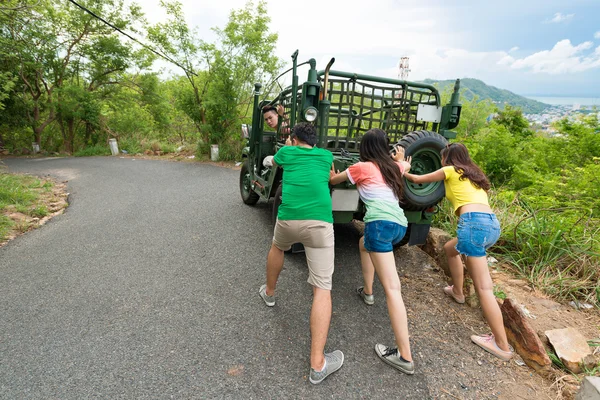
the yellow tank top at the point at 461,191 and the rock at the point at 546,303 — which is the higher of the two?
the yellow tank top at the point at 461,191

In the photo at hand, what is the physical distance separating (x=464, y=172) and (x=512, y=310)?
3.94 feet

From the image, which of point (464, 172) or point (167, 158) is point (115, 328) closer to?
point (464, 172)

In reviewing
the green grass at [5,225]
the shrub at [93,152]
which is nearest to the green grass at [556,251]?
the green grass at [5,225]

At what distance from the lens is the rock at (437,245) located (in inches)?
141

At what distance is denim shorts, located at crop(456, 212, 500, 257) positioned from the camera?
2375mm

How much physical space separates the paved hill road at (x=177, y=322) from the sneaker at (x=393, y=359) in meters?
0.05

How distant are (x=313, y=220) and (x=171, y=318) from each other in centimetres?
158

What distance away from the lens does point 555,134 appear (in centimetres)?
666

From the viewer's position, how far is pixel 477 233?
2.38 metres

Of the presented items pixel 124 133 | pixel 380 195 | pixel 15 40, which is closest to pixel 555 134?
pixel 380 195

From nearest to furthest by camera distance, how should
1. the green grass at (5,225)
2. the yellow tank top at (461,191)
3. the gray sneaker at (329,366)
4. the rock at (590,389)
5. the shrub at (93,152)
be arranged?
1. the rock at (590,389)
2. the gray sneaker at (329,366)
3. the yellow tank top at (461,191)
4. the green grass at (5,225)
5. the shrub at (93,152)

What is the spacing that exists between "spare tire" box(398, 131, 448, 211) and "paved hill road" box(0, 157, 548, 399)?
998 mm

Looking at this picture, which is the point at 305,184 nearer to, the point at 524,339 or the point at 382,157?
the point at 382,157

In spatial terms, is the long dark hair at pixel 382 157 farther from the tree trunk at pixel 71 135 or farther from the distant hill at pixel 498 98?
the tree trunk at pixel 71 135
